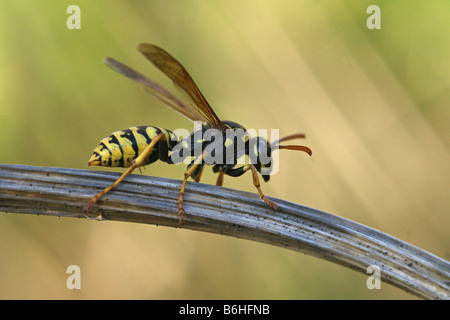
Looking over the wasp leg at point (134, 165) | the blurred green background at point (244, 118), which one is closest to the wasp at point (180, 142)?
the wasp leg at point (134, 165)

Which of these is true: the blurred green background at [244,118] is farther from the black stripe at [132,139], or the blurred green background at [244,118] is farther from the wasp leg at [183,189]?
the black stripe at [132,139]

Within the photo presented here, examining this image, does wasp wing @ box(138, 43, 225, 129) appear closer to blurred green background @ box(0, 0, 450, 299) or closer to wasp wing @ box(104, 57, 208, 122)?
wasp wing @ box(104, 57, 208, 122)

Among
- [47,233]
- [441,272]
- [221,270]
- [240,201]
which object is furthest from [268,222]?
[47,233]

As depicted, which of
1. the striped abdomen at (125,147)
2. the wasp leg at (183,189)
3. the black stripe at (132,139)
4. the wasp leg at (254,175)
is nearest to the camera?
the wasp leg at (183,189)

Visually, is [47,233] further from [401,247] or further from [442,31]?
[442,31]

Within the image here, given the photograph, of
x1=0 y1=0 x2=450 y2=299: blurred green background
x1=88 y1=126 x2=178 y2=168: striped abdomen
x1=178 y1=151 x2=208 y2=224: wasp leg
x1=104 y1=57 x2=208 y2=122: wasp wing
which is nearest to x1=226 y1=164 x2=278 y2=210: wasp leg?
x1=178 y1=151 x2=208 y2=224: wasp leg

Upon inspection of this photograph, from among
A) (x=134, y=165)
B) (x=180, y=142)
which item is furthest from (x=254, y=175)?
(x=134, y=165)
